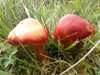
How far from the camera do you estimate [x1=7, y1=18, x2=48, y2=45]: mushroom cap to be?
1.08 meters

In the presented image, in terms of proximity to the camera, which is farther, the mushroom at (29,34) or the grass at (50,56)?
the grass at (50,56)

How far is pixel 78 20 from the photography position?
44.9 inches

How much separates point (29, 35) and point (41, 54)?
0.41ft

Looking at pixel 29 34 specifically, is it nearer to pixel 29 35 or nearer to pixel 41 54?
pixel 29 35

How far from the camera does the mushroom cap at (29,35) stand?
108 centimetres

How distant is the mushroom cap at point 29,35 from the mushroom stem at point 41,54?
7 centimetres

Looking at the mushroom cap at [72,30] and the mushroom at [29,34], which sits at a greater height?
the mushroom at [29,34]

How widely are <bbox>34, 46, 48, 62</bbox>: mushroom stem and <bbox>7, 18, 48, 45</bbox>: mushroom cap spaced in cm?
7

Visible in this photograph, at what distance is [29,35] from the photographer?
3.56ft

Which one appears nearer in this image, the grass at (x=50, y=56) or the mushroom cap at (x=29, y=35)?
the mushroom cap at (x=29, y=35)

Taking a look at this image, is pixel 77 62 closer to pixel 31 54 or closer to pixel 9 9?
pixel 31 54

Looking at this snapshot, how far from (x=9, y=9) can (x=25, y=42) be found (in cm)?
37

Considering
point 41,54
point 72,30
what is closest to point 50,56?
point 41,54

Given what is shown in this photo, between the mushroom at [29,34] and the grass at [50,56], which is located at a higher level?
the mushroom at [29,34]
